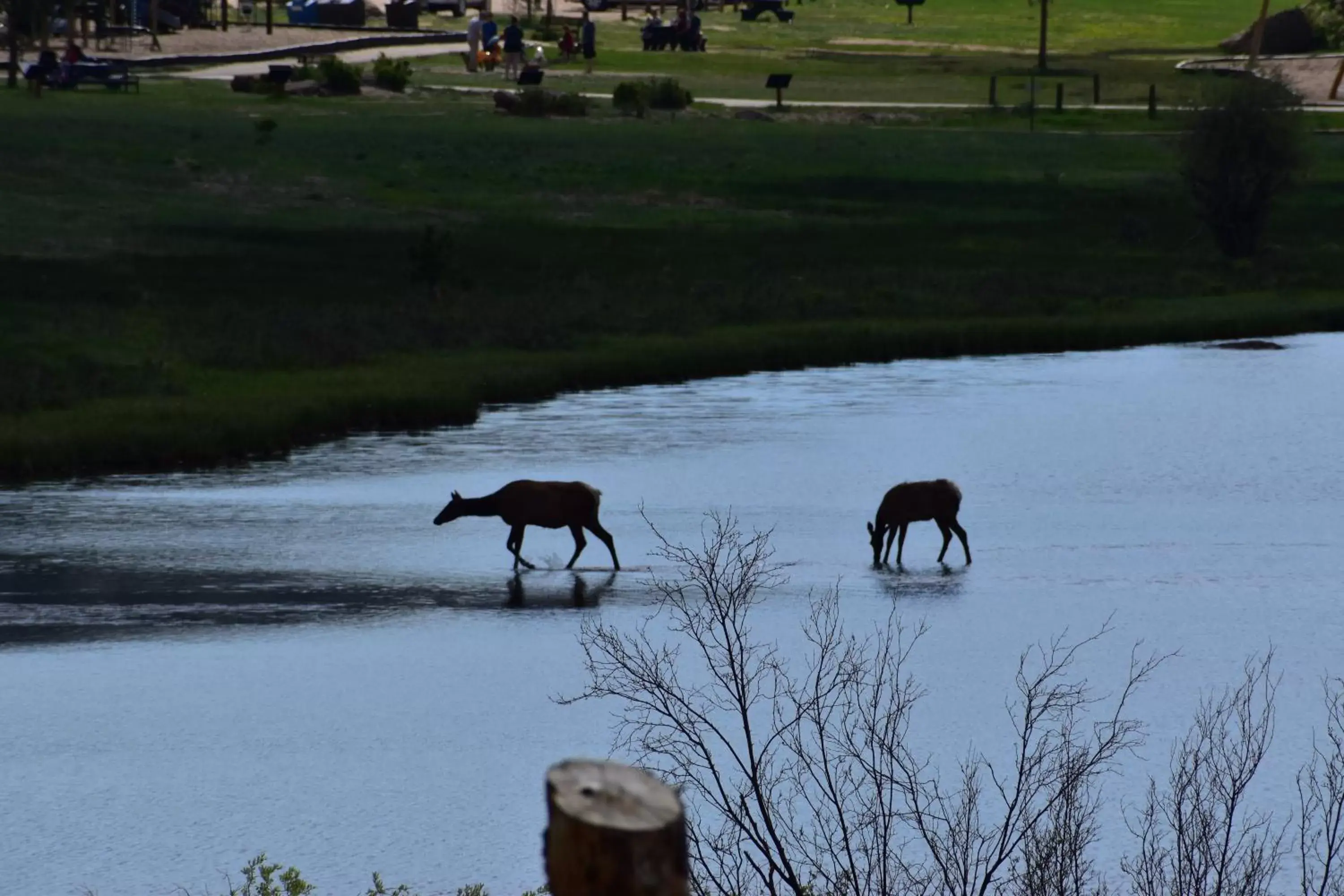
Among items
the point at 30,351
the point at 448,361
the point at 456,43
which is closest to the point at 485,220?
the point at 448,361

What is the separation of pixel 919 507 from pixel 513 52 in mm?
66686

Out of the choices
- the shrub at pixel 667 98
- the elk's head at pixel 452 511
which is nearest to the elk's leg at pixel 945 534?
the elk's head at pixel 452 511

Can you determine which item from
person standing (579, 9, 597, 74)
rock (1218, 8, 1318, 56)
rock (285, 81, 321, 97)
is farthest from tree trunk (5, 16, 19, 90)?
rock (1218, 8, 1318, 56)

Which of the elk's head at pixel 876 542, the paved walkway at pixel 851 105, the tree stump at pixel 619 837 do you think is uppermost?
the tree stump at pixel 619 837

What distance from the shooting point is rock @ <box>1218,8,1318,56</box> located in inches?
4353

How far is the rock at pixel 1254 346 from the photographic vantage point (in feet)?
133

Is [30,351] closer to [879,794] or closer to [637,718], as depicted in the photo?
[637,718]

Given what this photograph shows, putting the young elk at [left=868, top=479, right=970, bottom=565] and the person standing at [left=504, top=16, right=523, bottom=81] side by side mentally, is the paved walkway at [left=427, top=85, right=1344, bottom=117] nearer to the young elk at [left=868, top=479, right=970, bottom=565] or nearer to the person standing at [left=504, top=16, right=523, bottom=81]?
the person standing at [left=504, top=16, right=523, bottom=81]

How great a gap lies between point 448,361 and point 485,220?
1475 cm

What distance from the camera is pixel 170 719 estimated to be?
17.3 meters

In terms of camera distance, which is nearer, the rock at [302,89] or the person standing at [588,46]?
the rock at [302,89]

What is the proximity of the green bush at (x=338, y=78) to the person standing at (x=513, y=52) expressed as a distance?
905 cm

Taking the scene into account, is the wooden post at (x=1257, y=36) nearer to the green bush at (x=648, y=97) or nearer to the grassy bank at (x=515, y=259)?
the grassy bank at (x=515, y=259)

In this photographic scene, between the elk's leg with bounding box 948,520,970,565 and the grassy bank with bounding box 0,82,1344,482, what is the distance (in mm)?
11073
